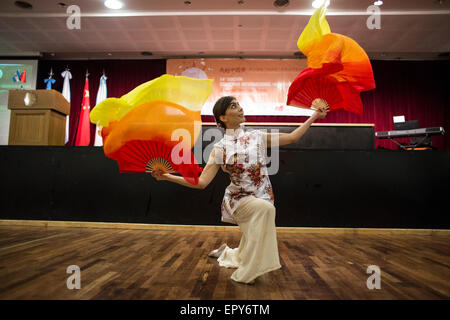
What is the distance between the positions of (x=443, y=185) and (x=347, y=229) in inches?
51.9

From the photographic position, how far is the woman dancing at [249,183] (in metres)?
1.48

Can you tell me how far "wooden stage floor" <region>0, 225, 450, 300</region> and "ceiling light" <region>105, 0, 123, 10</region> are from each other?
16.0 ft

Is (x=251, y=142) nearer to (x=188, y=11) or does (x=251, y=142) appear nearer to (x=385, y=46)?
(x=188, y=11)

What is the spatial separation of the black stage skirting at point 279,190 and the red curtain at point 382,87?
4.54 metres

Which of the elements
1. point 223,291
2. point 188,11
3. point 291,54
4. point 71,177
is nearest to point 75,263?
point 223,291

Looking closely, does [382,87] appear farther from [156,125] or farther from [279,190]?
[156,125]

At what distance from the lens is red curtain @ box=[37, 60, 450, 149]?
7.82 m

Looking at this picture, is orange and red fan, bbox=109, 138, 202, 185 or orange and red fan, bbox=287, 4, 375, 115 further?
orange and red fan, bbox=287, 4, 375, 115

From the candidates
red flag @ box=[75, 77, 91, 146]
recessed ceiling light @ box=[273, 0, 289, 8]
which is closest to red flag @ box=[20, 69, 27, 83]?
red flag @ box=[75, 77, 91, 146]

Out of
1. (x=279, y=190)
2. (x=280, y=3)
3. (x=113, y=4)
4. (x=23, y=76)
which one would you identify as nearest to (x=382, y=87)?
(x=280, y=3)

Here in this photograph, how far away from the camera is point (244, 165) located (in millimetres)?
1576

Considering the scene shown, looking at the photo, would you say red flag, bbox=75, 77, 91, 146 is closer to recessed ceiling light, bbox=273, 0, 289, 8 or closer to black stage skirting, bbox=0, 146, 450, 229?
black stage skirting, bbox=0, 146, 450, 229

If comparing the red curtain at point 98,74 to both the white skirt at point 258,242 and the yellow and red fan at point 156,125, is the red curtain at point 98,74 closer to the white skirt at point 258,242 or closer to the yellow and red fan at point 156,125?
the yellow and red fan at point 156,125

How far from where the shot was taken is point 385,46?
7121 millimetres
